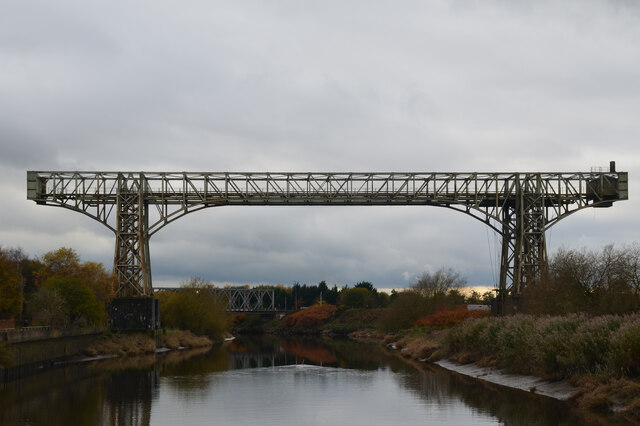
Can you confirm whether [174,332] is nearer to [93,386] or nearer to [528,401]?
[93,386]

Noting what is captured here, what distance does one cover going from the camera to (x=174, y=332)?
273ft

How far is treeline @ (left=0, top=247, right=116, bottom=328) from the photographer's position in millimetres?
60812

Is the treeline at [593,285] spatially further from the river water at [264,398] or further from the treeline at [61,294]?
the treeline at [61,294]

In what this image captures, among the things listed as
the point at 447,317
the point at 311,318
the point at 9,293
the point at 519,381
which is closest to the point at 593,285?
the point at 519,381

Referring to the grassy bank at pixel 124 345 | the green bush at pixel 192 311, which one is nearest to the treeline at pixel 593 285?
the grassy bank at pixel 124 345

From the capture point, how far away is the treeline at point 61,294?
60812mm

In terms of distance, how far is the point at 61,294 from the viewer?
209ft

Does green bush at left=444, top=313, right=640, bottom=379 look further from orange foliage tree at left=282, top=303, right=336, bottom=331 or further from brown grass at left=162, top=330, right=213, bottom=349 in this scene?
orange foliage tree at left=282, top=303, right=336, bottom=331

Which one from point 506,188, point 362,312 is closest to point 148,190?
point 506,188

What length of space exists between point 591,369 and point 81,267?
53.7 m

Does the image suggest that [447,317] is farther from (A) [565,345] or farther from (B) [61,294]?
(A) [565,345]

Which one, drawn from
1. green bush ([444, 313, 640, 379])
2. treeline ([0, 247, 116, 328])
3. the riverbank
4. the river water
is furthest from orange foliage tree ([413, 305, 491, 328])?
treeline ([0, 247, 116, 328])

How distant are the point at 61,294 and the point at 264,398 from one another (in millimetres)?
33638

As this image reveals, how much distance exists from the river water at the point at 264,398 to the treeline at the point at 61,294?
814 centimetres
